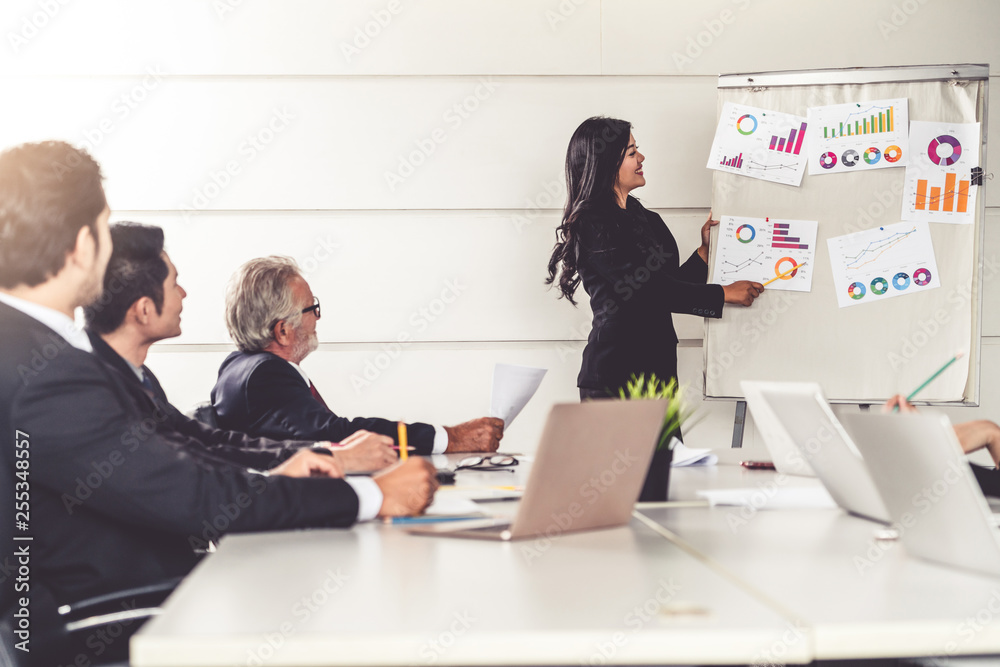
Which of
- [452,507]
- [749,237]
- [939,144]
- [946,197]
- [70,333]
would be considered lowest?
[452,507]

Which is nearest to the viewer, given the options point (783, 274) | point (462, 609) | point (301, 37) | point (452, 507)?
point (462, 609)

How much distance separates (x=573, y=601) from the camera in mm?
911

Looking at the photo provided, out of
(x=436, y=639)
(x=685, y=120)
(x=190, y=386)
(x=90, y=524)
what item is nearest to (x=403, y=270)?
(x=190, y=386)

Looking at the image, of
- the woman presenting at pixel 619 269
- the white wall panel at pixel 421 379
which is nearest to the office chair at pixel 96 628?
the woman presenting at pixel 619 269

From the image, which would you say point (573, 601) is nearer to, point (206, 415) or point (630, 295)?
point (206, 415)

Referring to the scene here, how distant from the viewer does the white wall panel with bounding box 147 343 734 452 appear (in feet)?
11.9

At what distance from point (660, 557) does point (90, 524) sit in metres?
0.83

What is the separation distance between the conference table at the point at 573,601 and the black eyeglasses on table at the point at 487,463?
2.67ft

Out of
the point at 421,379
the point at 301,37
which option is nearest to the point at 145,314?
the point at 421,379

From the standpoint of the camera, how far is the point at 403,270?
365 centimetres

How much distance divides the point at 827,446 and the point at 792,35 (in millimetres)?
2758

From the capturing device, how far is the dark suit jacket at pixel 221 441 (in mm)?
Result: 1828

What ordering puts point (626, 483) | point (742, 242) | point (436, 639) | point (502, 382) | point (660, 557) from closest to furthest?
point (436, 639) < point (660, 557) < point (626, 483) < point (502, 382) < point (742, 242)

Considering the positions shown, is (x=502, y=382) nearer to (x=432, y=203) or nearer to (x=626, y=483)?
(x=626, y=483)
